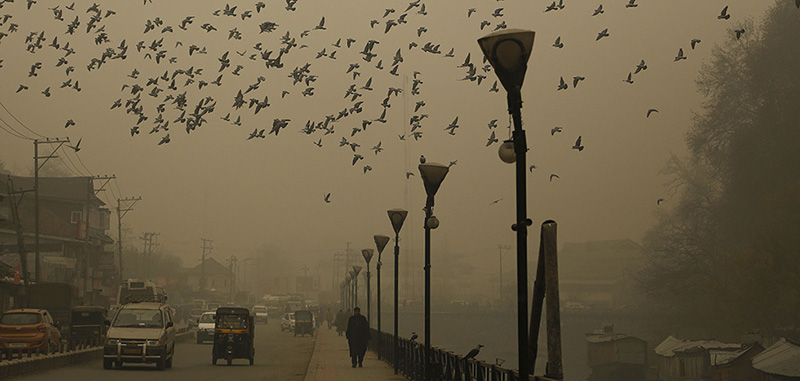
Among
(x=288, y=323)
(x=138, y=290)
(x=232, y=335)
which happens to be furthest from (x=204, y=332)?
(x=288, y=323)

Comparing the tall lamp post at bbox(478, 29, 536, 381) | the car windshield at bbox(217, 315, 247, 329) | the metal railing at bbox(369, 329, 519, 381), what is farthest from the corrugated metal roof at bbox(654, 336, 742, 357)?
the tall lamp post at bbox(478, 29, 536, 381)

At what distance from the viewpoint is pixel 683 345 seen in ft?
201

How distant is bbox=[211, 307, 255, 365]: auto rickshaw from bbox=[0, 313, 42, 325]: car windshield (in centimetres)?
624

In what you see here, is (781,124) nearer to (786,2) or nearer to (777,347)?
(786,2)

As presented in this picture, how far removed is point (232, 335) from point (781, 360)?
2665cm

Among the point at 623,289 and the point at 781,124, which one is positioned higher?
the point at 781,124

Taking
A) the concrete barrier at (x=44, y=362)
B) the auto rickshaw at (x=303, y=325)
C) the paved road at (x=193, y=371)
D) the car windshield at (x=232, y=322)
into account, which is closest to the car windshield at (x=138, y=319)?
the paved road at (x=193, y=371)

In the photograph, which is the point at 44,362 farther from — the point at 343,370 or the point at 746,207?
the point at 746,207

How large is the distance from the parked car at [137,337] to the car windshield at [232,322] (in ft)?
14.0

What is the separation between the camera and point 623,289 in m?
176

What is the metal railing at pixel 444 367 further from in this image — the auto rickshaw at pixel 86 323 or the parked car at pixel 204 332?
the parked car at pixel 204 332

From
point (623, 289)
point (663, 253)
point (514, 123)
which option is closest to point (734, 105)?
point (663, 253)

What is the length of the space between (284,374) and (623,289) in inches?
6117

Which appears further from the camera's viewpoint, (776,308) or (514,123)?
(776,308)
